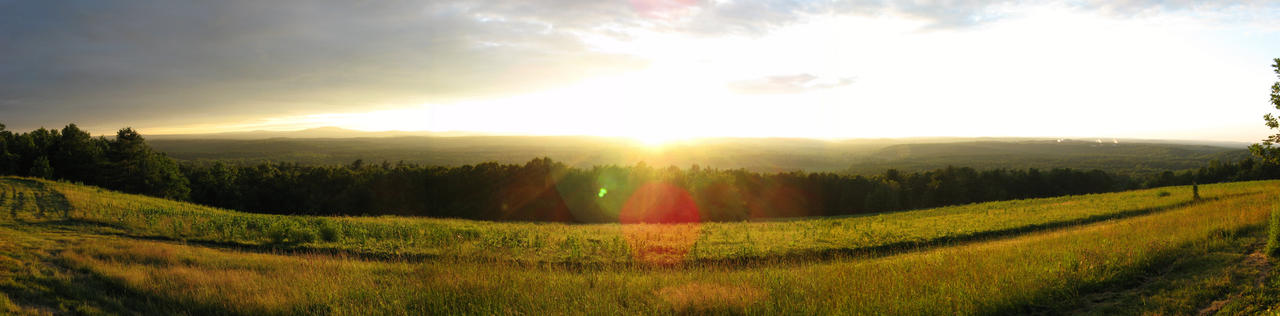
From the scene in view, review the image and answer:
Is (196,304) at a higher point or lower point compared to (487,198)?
higher

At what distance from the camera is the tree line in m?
50.7

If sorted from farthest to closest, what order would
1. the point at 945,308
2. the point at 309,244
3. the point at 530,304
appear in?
1. the point at 309,244
2. the point at 530,304
3. the point at 945,308

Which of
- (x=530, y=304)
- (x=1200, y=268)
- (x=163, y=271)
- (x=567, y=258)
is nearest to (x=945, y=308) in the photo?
(x=1200, y=268)

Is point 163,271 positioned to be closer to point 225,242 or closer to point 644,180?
point 225,242

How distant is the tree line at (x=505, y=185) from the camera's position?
166ft

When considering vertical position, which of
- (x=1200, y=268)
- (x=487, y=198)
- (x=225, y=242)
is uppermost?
(x=1200, y=268)

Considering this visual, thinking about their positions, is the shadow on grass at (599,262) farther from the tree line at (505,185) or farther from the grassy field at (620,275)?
the tree line at (505,185)

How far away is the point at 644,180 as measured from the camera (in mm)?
60094

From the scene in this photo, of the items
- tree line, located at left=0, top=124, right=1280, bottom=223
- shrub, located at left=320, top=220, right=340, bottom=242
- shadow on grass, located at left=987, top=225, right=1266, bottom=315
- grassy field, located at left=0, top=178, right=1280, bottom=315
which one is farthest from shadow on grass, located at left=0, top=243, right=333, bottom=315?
tree line, located at left=0, top=124, right=1280, bottom=223

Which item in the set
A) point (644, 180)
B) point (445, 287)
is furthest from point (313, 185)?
point (445, 287)

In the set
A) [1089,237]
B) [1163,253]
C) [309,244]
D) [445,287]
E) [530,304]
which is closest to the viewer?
[530,304]

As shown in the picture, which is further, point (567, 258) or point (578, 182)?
point (578, 182)

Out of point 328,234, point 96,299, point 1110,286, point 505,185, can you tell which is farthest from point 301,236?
point 505,185

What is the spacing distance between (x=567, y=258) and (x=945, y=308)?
856cm
